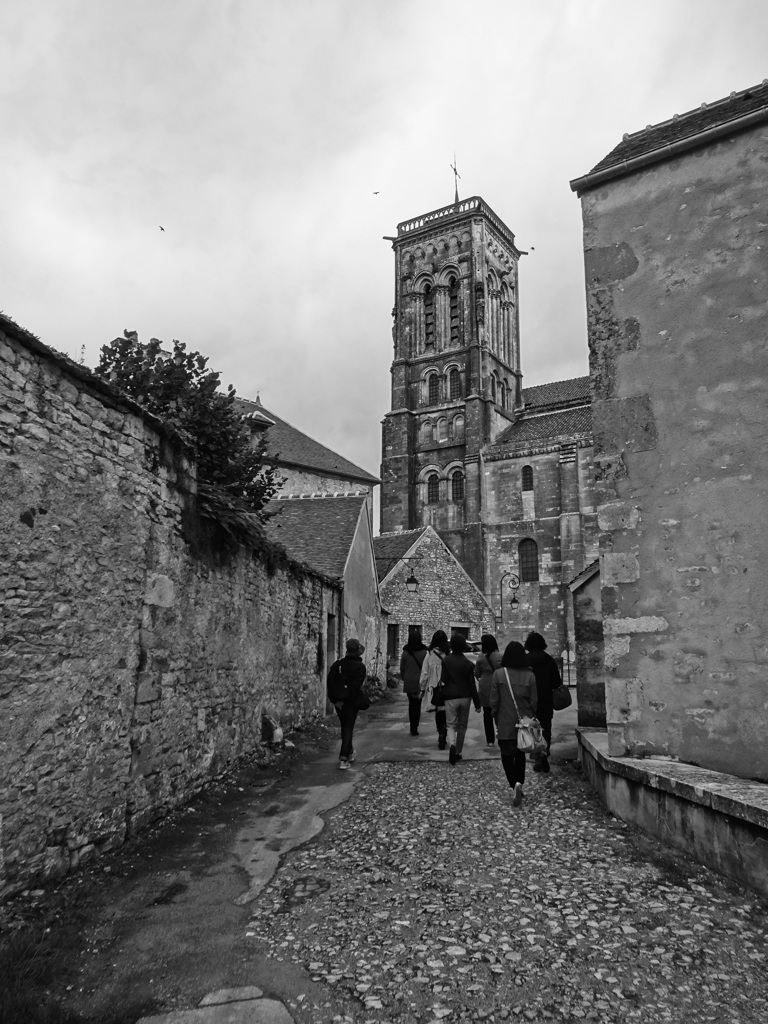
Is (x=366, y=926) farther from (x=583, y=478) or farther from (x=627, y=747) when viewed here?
(x=583, y=478)

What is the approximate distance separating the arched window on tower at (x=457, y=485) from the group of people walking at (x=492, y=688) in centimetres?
3205

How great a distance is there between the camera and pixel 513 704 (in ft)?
21.8

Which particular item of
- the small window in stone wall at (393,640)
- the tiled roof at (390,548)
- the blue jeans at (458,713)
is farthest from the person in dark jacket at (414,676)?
the tiled roof at (390,548)

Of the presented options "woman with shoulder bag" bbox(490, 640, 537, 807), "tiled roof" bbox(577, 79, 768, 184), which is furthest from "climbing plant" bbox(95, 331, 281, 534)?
"tiled roof" bbox(577, 79, 768, 184)

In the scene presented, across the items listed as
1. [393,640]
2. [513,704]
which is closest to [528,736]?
[513,704]

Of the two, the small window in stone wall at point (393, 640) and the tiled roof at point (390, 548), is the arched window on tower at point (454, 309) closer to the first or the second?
the tiled roof at point (390, 548)

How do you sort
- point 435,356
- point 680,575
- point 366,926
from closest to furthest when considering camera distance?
point 366,926 → point 680,575 → point 435,356

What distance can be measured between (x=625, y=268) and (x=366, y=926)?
6430mm

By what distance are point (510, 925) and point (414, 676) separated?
7.30 meters

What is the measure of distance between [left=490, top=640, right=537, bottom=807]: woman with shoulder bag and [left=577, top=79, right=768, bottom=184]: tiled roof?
5.29 metres

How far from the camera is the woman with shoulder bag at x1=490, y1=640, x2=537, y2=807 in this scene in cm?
649

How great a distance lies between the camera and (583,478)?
38219mm

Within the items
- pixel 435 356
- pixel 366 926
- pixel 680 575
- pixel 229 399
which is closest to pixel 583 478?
pixel 435 356

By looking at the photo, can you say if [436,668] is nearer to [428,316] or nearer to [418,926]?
[418,926]
